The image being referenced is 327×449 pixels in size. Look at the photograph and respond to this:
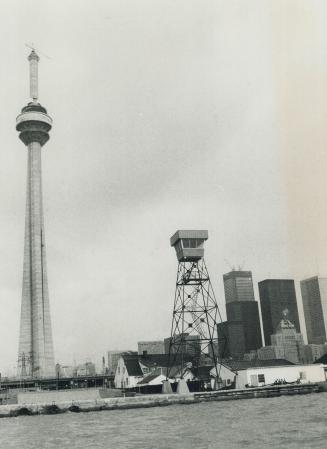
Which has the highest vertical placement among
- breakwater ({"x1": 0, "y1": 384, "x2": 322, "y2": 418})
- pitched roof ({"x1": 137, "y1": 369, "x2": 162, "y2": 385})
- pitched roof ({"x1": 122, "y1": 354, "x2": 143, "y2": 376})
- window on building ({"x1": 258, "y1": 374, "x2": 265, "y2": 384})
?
pitched roof ({"x1": 122, "y1": 354, "x2": 143, "y2": 376})

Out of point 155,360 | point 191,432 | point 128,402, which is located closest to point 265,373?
point 128,402

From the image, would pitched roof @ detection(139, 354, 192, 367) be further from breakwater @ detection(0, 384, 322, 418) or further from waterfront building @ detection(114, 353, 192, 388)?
breakwater @ detection(0, 384, 322, 418)

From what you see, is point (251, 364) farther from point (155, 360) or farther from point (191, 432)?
point (191, 432)

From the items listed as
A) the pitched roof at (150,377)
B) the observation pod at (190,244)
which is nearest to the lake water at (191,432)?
the observation pod at (190,244)

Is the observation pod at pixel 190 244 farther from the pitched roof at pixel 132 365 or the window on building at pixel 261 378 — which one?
the pitched roof at pixel 132 365

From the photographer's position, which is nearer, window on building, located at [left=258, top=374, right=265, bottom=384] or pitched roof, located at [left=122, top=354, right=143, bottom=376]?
window on building, located at [left=258, top=374, right=265, bottom=384]

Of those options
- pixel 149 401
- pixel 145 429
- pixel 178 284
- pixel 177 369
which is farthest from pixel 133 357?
pixel 145 429

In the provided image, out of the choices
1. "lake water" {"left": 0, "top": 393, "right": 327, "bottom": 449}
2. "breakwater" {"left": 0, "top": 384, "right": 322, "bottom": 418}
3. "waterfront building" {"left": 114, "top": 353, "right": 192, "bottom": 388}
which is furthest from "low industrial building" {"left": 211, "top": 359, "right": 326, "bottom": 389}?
"lake water" {"left": 0, "top": 393, "right": 327, "bottom": 449}
